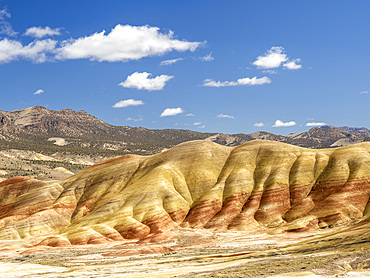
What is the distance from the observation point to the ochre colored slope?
98.8m

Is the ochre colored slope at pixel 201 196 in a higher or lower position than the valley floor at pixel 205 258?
higher

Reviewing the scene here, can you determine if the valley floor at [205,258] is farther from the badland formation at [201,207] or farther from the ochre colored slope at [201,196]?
the ochre colored slope at [201,196]

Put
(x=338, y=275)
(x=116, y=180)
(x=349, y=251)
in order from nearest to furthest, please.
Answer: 1. (x=338, y=275)
2. (x=349, y=251)
3. (x=116, y=180)

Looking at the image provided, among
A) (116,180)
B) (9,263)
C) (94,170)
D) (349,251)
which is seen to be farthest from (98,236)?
(349,251)

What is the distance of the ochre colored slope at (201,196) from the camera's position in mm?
98812

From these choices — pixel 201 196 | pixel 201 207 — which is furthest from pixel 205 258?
pixel 201 196

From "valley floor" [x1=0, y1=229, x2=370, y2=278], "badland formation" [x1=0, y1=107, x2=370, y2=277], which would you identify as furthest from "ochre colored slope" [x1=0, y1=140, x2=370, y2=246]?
"valley floor" [x1=0, y1=229, x2=370, y2=278]

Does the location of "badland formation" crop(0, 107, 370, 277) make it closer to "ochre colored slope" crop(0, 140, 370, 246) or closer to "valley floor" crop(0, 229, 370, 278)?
"ochre colored slope" crop(0, 140, 370, 246)

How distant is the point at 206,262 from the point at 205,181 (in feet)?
188

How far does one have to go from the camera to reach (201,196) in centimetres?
11544

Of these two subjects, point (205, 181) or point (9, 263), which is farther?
point (205, 181)

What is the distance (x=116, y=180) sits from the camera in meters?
132

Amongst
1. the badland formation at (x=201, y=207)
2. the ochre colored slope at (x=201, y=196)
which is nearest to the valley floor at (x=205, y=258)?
the badland formation at (x=201, y=207)

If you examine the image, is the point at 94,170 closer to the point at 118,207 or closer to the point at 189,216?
the point at 118,207
